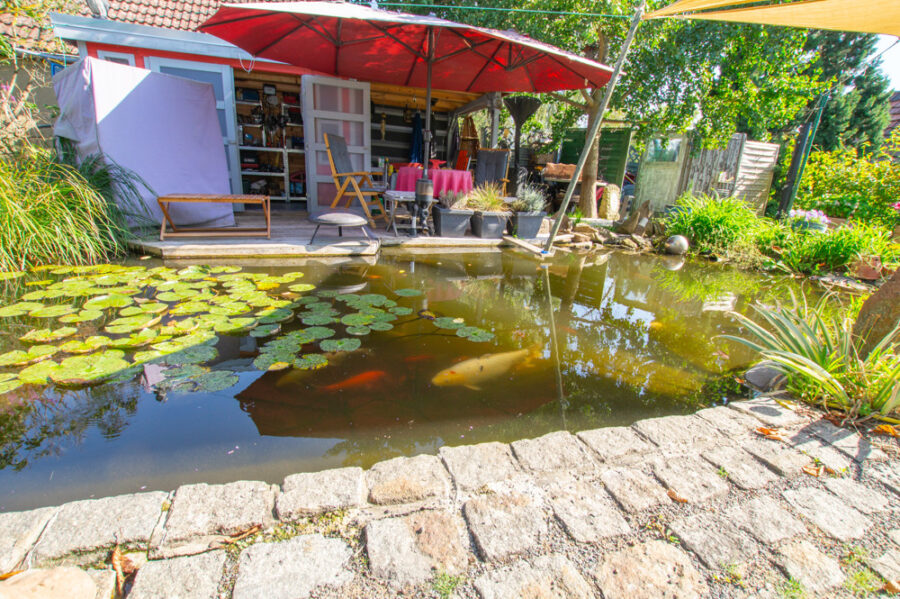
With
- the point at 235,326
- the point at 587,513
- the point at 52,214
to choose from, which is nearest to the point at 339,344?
the point at 235,326

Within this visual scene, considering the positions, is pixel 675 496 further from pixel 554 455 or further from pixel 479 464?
pixel 479 464

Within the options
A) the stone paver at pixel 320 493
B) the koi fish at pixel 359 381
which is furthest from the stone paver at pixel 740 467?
the koi fish at pixel 359 381

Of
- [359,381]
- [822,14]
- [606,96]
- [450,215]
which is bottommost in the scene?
[359,381]

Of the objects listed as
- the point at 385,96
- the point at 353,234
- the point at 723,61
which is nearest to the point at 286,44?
the point at 353,234

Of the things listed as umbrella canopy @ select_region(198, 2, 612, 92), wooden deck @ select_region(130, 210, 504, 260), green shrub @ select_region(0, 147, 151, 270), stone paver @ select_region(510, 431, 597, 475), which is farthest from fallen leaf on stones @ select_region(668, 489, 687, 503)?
green shrub @ select_region(0, 147, 151, 270)

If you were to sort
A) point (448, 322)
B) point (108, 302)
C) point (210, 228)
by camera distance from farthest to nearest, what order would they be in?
1. point (210, 228)
2. point (448, 322)
3. point (108, 302)

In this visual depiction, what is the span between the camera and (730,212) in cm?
625

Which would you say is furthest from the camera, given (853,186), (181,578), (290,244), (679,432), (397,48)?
(853,186)

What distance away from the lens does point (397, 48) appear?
543 cm

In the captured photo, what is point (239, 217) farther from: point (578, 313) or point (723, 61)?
point (723, 61)

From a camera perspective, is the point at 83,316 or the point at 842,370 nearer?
the point at 842,370

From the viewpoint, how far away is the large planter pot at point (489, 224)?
5625 mm

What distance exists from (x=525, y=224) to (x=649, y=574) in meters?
5.21

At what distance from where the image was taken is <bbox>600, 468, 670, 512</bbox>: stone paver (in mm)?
1327
